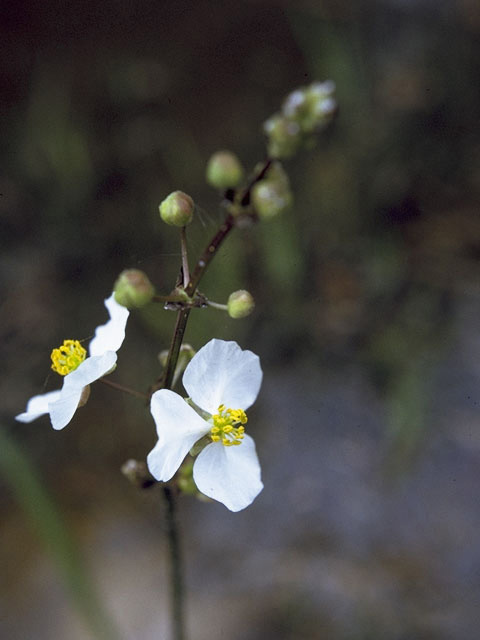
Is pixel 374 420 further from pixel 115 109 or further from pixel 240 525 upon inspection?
pixel 115 109

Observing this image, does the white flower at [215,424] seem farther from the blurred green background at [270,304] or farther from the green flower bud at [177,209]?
the blurred green background at [270,304]

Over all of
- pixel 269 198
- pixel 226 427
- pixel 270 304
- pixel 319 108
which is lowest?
pixel 226 427

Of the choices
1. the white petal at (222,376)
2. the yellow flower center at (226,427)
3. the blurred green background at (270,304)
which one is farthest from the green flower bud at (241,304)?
the blurred green background at (270,304)

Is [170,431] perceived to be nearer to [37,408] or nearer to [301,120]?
[37,408]

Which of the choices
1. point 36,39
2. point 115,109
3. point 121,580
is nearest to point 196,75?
point 115,109

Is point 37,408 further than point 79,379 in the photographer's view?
Yes

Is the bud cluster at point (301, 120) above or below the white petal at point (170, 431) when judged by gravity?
above

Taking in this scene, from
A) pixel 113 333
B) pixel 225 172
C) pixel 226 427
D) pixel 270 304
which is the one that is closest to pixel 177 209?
pixel 225 172
